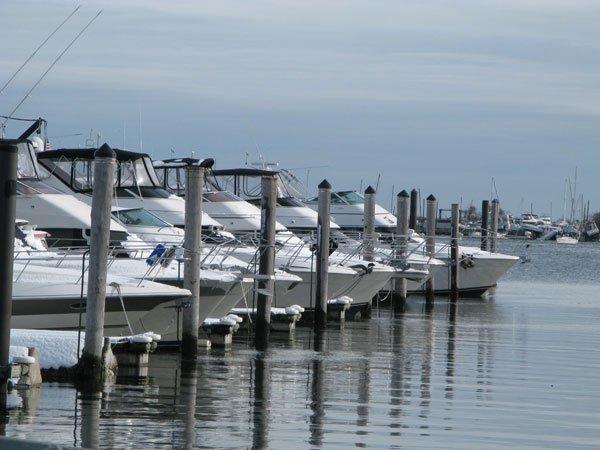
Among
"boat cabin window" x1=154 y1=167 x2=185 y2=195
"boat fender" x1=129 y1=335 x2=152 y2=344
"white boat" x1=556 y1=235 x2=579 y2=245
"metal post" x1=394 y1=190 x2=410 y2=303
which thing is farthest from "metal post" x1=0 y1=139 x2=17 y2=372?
"white boat" x1=556 y1=235 x2=579 y2=245

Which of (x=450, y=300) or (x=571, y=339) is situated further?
(x=450, y=300)

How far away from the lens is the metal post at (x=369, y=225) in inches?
1231

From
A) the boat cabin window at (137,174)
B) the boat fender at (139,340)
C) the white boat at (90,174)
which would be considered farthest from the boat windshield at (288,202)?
the boat fender at (139,340)

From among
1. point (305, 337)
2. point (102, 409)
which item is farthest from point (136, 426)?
point (305, 337)

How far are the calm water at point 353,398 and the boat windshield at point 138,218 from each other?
4.41 meters

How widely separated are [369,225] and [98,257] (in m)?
17.2

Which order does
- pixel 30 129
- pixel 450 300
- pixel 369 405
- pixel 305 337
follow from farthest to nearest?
pixel 450 300 → pixel 30 129 → pixel 305 337 → pixel 369 405

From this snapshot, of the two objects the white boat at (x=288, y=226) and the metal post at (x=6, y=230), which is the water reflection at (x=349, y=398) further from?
the white boat at (x=288, y=226)

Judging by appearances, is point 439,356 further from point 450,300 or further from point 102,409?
point 450,300

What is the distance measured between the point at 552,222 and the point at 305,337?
174 meters

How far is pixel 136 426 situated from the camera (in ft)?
41.8

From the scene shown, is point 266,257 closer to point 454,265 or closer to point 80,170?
point 80,170

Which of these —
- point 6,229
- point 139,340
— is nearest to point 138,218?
point 139,340

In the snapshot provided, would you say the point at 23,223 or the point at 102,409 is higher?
the point at 23,223
